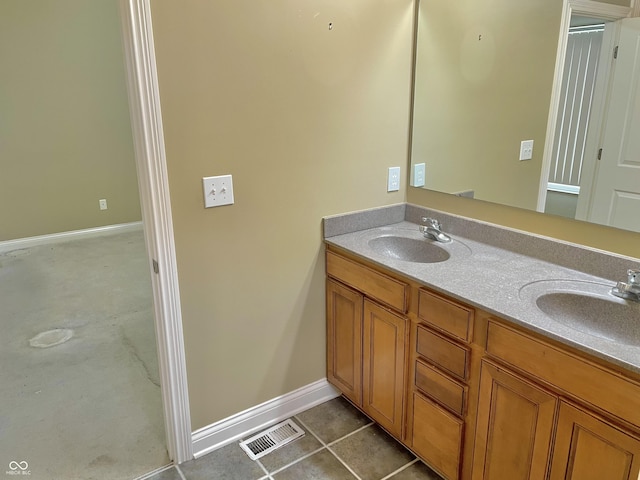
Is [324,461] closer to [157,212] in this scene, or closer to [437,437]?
[437,437]

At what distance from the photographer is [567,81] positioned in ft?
5.77

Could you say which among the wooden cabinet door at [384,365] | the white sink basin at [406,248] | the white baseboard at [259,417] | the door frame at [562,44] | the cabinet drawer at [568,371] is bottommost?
the white baseboard at [259,417]

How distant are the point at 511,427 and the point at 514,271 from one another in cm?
56

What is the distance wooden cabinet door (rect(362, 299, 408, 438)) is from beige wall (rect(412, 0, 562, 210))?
2.36ft

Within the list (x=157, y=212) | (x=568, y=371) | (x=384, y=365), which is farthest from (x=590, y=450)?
(x=157, y=212)

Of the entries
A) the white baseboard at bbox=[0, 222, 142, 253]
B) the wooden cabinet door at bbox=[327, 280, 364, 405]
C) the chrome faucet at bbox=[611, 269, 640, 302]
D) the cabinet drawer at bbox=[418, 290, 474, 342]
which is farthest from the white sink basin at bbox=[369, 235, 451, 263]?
the white baseboard at bbox=[0, 222, 142, 253]

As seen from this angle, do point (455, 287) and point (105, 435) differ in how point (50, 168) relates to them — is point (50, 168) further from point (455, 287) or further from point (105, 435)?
point (455, 287)

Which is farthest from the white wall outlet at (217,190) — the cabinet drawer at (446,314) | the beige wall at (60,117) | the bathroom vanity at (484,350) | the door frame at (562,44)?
the beige wall at (60,117)

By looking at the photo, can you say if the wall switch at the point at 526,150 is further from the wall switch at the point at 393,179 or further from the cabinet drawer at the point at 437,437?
the cabinet drawer at the point at 437,437

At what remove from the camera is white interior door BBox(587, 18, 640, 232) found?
5.18ft

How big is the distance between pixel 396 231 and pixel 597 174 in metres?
0.88

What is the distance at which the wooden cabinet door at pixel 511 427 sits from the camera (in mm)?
1364

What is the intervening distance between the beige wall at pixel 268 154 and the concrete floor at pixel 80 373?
18.3 inches

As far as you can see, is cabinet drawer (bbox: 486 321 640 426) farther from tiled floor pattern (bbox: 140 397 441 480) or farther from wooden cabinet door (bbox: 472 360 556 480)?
tiled floor pattern (bbox: 140 397 441 480)
